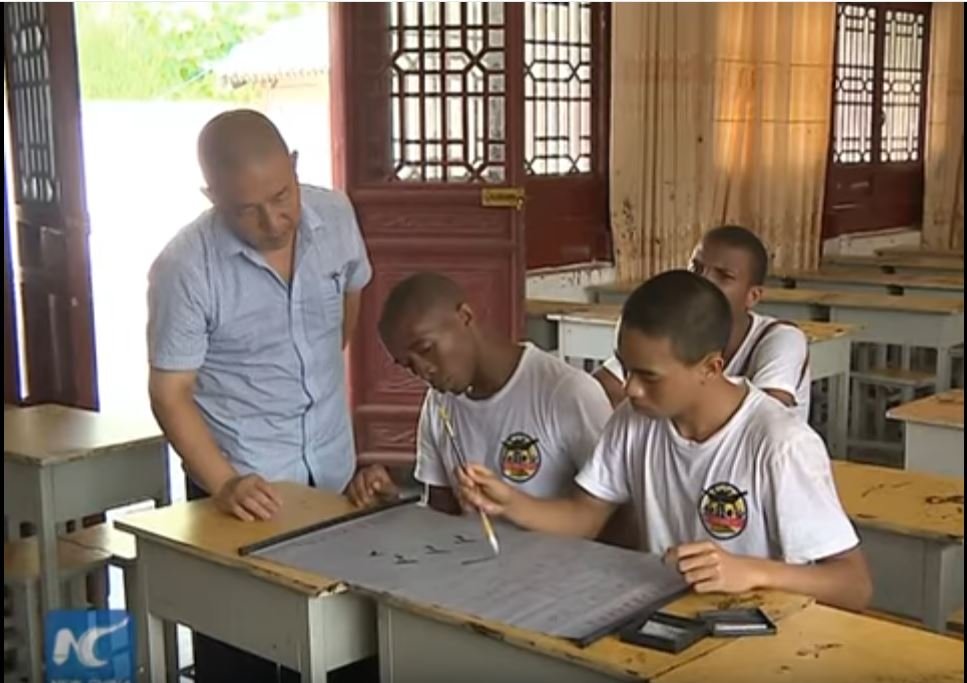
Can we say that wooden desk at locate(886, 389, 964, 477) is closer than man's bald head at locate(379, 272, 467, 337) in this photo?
No

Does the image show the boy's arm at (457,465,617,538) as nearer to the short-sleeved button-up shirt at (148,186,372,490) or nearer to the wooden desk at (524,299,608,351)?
the short-sleeved button-up shirt at (148,186,372,490)

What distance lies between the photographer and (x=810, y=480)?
1684 millimetres

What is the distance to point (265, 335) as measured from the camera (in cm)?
221

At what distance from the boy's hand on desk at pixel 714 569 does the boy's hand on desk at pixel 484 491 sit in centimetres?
36

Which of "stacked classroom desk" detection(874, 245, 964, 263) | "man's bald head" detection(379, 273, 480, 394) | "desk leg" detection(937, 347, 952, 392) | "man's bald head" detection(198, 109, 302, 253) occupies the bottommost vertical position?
"desk leg" detection(937, 347, 952, 392)

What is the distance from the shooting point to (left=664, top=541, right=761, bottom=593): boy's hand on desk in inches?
61.7

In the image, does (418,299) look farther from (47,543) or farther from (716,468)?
(47,543)

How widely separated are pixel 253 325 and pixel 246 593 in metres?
0.53

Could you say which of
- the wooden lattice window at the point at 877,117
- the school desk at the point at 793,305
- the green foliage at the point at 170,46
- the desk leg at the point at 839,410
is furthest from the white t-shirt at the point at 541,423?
the green foliage at the point at 170,46

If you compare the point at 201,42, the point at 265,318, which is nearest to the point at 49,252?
the point at 265,318

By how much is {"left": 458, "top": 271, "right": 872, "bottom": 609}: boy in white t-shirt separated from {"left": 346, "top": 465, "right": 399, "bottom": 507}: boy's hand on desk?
0.86ft

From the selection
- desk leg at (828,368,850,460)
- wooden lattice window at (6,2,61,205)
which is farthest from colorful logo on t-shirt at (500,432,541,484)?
desk leg at (828,368,850,460)

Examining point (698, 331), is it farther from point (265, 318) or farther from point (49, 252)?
point (49, 252)

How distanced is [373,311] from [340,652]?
2.94 m
